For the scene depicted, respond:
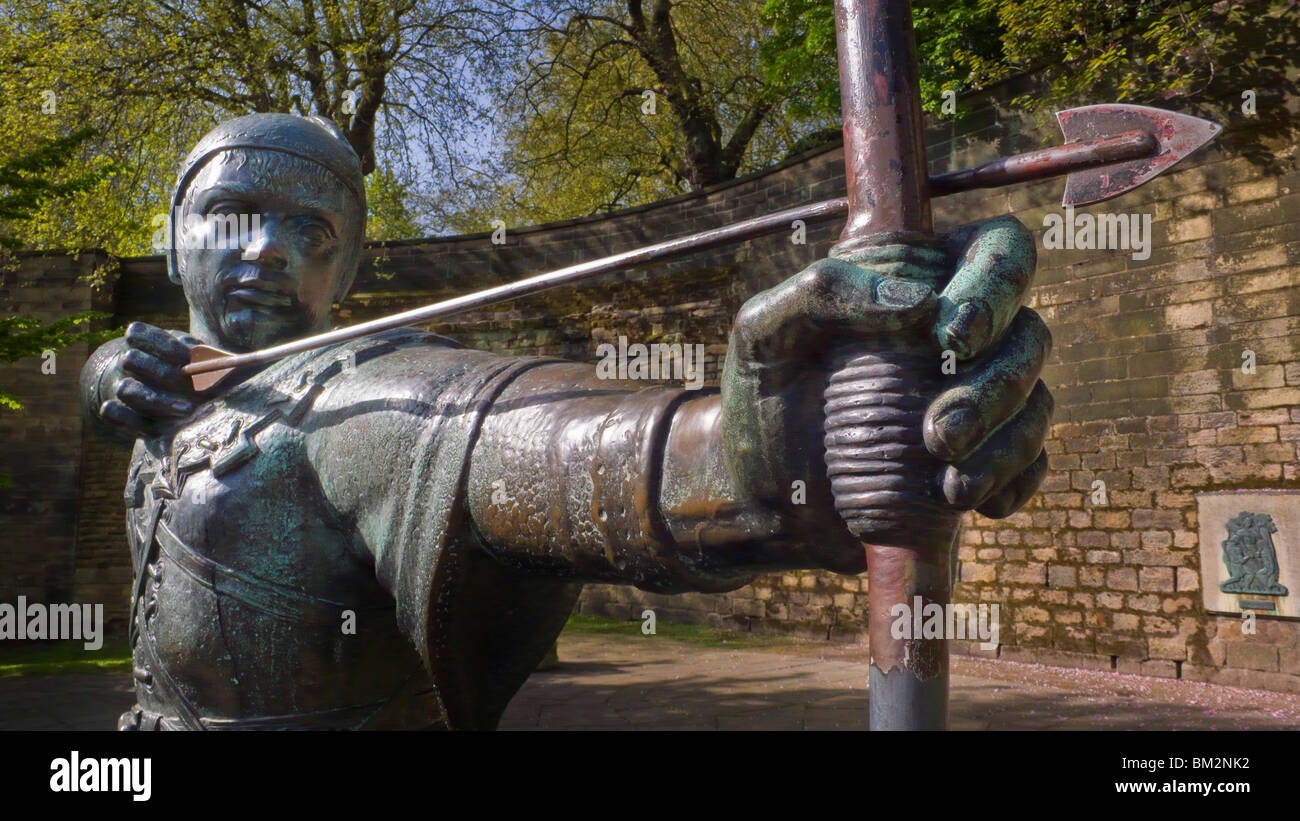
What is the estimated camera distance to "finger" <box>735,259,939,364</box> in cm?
94

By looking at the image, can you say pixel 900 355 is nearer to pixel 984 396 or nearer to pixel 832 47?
pixel 984 396

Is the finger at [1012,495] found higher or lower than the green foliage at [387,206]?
lower

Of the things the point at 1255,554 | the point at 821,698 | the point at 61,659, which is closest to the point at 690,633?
the point at 821,698

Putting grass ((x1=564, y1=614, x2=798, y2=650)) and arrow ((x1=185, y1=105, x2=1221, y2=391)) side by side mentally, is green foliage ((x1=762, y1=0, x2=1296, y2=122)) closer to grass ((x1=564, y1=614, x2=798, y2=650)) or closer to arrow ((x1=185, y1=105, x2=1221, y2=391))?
grass ((x1=564, y1=614, x2=798, y2=650))

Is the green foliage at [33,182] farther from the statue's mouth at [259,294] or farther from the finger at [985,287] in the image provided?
the finger at [985,287]

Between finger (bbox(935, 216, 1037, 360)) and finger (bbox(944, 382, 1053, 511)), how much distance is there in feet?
0.30

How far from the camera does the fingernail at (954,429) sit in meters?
0.90

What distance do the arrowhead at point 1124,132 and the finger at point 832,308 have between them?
23cm

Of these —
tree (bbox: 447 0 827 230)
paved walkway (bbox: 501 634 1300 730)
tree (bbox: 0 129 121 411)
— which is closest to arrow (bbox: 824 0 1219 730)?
paved walkway (bbox: 501 634 1300 730)

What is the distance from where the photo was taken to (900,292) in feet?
3.10

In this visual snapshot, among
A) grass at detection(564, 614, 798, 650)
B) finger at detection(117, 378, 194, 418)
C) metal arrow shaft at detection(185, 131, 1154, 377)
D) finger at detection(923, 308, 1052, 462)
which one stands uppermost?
metal arrow shaft at detection(185, 131, 1154, 377)

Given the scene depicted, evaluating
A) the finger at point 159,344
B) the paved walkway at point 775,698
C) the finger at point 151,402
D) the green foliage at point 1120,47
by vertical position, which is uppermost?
the green foliage at point 1120,47

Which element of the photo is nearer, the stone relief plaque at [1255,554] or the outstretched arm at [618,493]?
the outstretched arm at [618,493]

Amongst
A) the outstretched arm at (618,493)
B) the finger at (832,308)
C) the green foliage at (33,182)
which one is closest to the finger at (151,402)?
the outstretched arm at (618,493)
